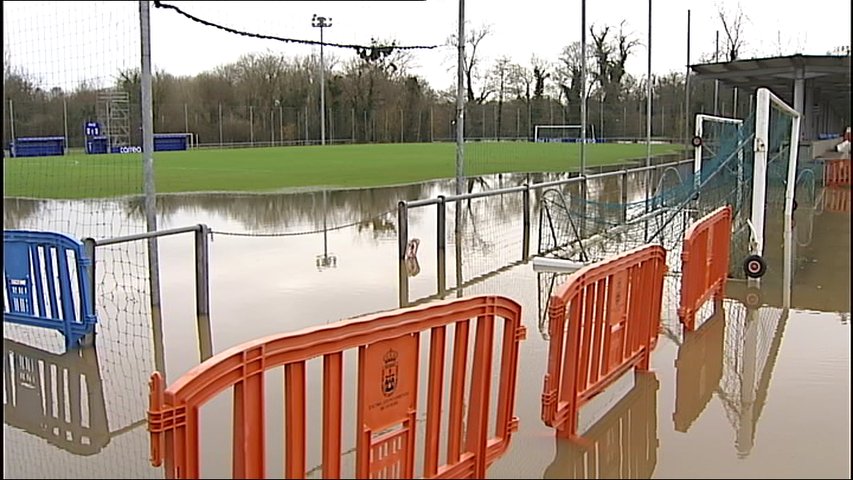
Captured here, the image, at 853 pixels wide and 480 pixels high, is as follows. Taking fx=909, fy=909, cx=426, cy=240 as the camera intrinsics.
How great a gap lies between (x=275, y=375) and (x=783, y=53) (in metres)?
18.9

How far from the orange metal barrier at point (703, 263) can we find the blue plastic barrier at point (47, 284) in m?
3.78

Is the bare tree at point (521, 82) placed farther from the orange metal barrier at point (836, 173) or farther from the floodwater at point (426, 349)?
the floodwater at point (426, 349)

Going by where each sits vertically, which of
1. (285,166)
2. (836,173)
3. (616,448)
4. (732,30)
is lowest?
(616,448)

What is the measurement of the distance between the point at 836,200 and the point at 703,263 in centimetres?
1291

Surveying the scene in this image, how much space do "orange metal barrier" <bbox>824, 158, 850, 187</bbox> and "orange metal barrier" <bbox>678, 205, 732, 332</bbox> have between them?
14.9 meters

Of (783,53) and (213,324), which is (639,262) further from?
(783,53)

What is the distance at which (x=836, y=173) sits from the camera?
21.8m

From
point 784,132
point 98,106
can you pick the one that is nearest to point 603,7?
point 784,132

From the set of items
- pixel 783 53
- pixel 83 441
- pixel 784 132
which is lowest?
pixel 83 441

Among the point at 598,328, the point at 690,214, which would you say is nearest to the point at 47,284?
the point at 598,328

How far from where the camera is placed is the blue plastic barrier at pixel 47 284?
18.4 ft

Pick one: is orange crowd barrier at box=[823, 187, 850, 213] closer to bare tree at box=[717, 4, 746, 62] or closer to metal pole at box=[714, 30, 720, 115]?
bare tree at box=[717, 4, 746, 62]

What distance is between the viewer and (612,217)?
1319cm

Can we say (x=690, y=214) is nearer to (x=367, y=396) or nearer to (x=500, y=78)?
(x=367, y=396)
